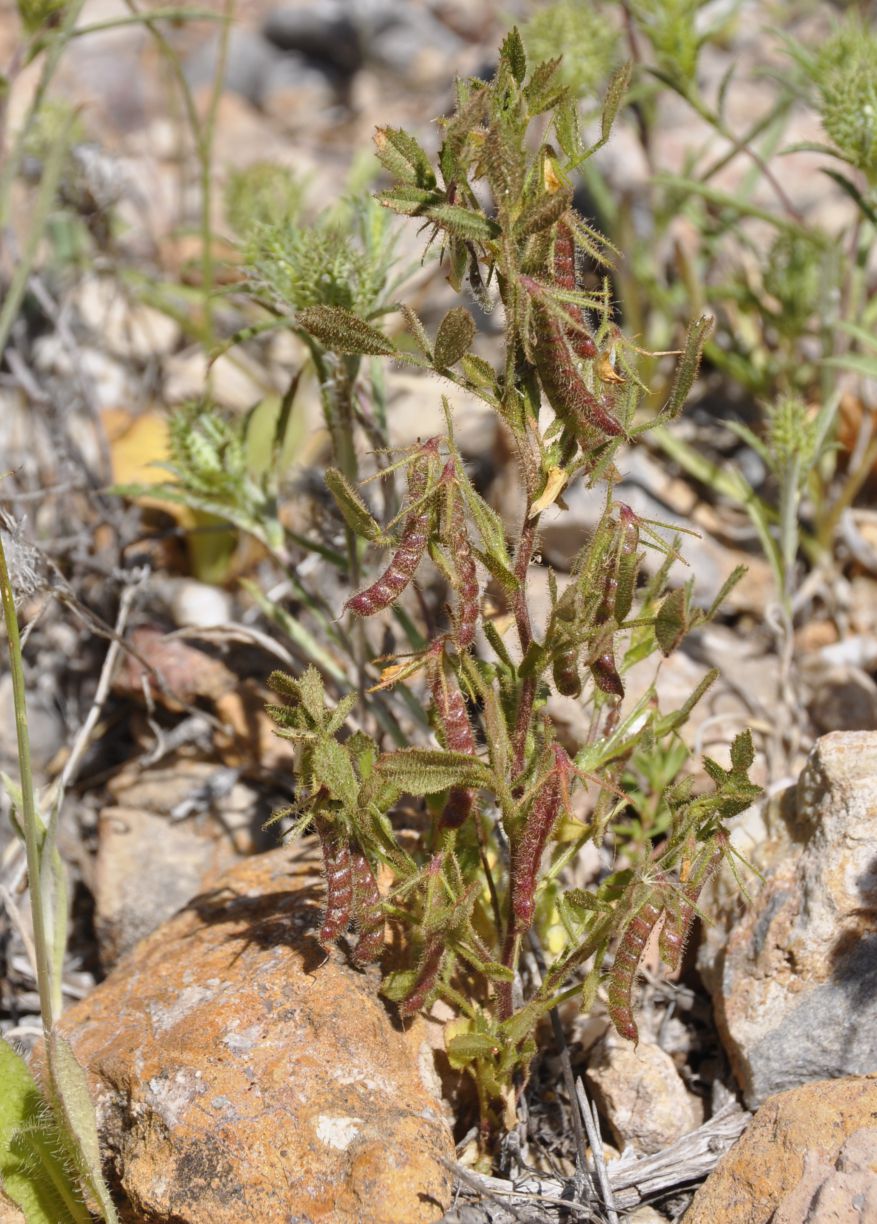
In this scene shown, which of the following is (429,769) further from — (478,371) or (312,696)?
(478,371)

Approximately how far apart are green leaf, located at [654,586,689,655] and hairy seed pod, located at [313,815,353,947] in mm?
602

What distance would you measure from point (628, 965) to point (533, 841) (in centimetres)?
23

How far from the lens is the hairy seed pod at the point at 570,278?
1.62 metres

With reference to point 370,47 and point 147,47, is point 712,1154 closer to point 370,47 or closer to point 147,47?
point 370,47

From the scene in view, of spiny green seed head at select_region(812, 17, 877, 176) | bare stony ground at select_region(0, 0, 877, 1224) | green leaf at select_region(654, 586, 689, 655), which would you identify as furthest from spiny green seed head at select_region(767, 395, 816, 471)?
green leaf at select_region(654, 586, 689, 655)

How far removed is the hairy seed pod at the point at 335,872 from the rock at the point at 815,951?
2.50ft

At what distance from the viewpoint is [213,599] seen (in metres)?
3.27

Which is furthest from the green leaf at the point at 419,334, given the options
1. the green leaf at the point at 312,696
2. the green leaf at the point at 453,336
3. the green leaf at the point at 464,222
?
the green leaf at the point at 312,696

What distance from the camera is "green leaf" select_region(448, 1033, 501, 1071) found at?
1811 mm

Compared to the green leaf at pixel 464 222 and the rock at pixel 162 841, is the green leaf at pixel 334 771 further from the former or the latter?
the rock at pixel 162 841

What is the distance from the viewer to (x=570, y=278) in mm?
1648

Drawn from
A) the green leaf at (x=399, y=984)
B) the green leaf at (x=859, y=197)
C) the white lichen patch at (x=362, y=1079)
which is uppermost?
the green leaf at (x=859, y=197)

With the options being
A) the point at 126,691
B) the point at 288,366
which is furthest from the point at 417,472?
the point at 288,366

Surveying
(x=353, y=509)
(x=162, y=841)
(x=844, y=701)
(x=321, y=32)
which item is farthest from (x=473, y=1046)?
(x=321, y=32)
